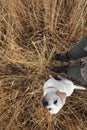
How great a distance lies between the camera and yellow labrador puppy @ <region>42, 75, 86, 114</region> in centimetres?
136

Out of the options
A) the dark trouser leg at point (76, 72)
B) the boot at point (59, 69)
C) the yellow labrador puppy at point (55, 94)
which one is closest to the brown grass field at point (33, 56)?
the boot at point (59, 69)

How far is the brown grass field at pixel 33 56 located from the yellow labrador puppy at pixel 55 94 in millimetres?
291

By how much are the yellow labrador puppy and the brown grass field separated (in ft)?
0.95

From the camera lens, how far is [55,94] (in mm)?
1389

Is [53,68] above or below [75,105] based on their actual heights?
above

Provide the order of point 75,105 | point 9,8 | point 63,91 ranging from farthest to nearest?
point 75,105 < point 9,8 < point 63,91

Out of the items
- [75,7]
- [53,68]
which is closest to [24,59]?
[53,68]

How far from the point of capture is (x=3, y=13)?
180cm

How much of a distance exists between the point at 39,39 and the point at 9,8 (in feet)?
0.80

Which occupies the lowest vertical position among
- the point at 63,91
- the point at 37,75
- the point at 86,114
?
the point at 86,114

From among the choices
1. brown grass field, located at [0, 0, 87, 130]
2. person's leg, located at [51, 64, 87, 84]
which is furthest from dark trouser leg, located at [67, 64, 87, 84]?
brown grass field, located at [0, 0, 87, 130]

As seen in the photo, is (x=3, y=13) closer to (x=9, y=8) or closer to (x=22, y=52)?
(x=9, y=8)

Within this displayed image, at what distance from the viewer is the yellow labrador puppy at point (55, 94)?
136 cm

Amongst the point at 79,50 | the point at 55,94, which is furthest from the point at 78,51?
the point at 55,94
